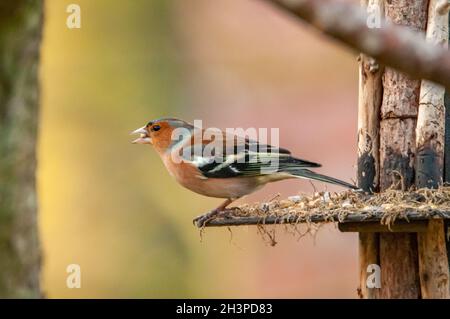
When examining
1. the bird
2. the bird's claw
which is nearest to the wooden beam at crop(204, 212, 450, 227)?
the bird's claw

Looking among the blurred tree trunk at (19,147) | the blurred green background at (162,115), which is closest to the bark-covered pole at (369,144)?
the blurred tree trunk at (19,147)

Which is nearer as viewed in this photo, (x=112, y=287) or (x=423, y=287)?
(x=423, y=287)

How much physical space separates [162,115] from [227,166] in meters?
7.59

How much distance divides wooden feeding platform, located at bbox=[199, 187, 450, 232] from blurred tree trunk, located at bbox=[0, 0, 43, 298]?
7.79 ft

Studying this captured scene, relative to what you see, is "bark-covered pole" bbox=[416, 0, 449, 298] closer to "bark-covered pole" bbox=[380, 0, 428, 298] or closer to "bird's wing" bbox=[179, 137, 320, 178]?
"bark-covered pole" bbox=[380, 0, 428, 298]

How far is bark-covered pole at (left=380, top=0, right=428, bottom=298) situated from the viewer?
663 centimetres

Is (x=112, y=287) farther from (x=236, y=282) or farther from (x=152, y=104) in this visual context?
(x=152, y=104)

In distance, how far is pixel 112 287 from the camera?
1397 centimetres

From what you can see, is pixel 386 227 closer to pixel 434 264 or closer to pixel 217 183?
pixel 434 264

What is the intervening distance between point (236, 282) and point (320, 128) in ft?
10.4

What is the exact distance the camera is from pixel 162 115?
48.0ft

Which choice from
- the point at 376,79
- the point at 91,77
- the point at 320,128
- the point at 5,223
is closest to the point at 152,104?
the point at 91,77

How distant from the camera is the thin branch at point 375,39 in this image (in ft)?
7.74
